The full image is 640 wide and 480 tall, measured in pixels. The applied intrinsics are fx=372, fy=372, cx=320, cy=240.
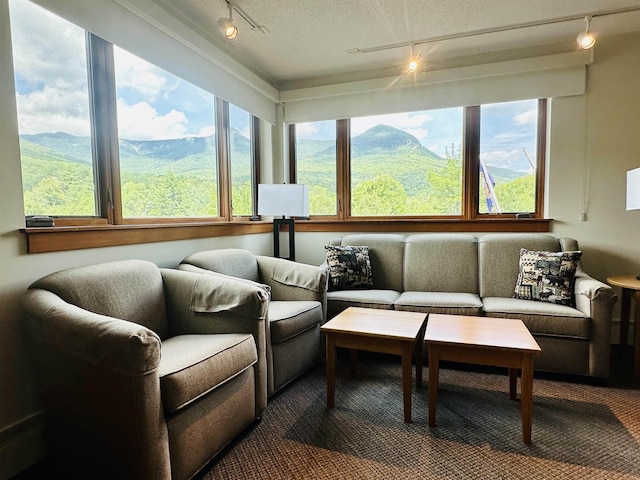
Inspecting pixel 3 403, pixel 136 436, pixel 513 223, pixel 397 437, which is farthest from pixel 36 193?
pixel 513 223

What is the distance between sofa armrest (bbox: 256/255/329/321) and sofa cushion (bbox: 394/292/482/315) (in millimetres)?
566

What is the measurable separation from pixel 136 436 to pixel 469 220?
→ 9.89 feet

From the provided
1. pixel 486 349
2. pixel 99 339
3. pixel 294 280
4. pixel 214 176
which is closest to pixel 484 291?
pixel 486 349

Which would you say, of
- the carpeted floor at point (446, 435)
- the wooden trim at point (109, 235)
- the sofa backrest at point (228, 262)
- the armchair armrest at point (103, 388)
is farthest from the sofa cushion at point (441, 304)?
the armchair armrest at point (103, 388)

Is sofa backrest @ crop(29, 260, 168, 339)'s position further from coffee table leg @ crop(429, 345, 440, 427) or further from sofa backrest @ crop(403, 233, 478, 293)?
sofa backrest @ crop(403, 233, 478, 293)

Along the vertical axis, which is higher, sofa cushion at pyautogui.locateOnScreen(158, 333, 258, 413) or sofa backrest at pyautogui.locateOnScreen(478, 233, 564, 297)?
sofa backrest at pyautogui.locateOnScreen(478, 233, 564, 297)

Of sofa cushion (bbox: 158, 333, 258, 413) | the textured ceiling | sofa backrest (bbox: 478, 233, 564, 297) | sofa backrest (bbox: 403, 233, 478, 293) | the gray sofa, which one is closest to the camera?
sofa cushion (bbox: 158, 333, 258, 413)

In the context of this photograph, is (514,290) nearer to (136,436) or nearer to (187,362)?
(187,362)

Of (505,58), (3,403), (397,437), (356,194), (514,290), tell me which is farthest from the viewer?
(356,194)

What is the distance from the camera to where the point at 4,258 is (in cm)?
162

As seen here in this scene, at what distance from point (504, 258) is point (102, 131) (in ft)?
9.71

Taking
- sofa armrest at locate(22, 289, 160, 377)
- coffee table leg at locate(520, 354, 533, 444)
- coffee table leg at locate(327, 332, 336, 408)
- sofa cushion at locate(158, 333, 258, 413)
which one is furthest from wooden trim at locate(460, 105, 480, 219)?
sofa armrest at locate(22, 289, 160, 377)

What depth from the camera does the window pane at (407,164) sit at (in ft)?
11.5

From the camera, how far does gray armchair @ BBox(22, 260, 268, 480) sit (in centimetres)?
131
